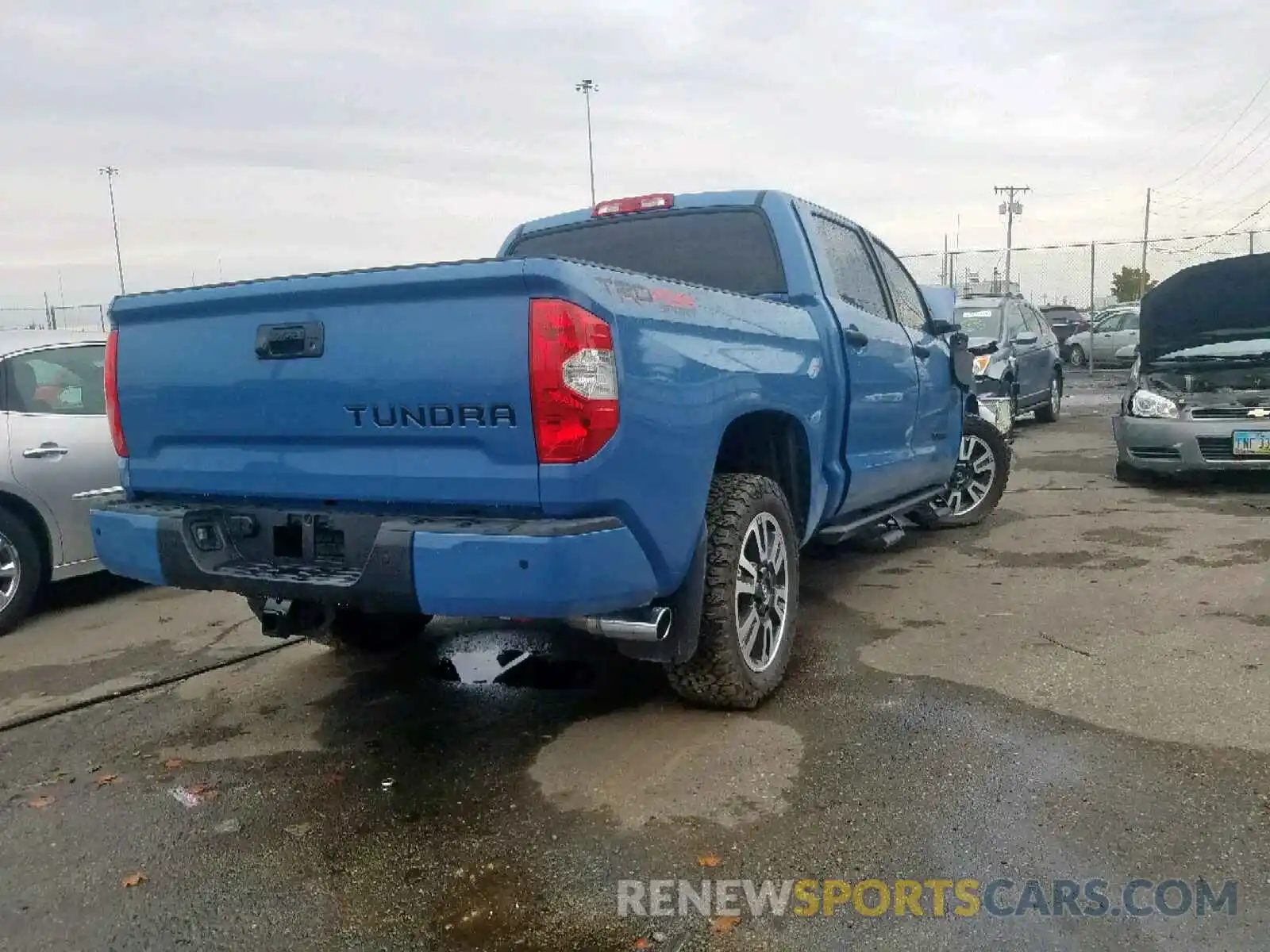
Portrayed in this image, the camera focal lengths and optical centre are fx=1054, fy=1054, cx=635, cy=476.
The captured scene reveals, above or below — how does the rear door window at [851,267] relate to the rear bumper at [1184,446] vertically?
above

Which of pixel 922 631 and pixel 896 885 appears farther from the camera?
pixel 922 631

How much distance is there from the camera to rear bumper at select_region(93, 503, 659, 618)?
2.76 metres

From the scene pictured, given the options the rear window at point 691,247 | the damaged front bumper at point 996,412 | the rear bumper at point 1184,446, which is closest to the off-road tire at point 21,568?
the rear window at point 691,247

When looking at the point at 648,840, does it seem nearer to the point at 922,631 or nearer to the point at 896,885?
the point at 896,885

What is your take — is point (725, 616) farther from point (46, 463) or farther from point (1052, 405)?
point (1052, 405)

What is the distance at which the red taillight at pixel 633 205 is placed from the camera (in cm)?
468

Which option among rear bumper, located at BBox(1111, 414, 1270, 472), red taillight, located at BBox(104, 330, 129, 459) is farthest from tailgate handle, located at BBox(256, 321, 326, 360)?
rear bumper, located at BBox(1111, 414, 1270, 472)

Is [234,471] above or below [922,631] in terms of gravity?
above

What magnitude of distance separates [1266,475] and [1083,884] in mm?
→ 7522

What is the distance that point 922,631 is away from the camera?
15.4ft

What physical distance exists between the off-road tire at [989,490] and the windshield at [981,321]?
525cm

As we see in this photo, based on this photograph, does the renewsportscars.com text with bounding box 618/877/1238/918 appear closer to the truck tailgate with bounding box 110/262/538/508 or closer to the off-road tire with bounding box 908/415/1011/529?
the truck tailgate with bounding box 110/262/538/508

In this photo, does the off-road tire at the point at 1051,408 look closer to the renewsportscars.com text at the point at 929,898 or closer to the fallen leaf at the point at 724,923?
the renewsportscars.com text at the point at 929,898

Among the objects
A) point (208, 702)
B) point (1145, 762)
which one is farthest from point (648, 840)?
point (208, 702)
